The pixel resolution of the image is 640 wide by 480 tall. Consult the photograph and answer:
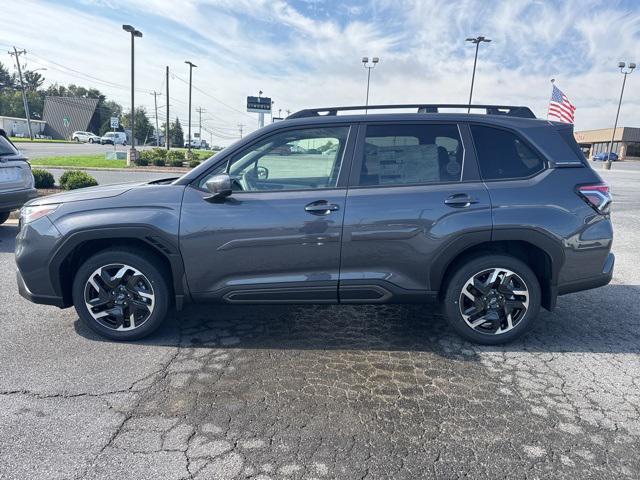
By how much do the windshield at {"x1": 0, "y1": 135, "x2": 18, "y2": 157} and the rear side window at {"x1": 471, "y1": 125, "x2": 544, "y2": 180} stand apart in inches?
A: 274

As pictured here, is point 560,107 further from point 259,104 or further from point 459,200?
point 259,104

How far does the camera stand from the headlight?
3531mm

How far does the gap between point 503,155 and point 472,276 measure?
1039 millimetres

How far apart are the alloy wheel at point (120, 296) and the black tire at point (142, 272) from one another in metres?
0.03

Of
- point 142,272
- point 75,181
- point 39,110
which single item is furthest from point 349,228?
point 39,110

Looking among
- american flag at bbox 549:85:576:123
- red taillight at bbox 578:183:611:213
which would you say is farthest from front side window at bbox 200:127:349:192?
american flag at bbox 549:85:576:123

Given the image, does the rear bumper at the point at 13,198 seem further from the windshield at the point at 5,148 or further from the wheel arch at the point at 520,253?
the wheel arch at the point at 520,253

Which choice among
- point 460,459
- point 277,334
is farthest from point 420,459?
point 277,334

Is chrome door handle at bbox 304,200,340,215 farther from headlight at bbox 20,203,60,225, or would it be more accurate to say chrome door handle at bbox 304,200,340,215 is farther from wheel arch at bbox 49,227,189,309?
headlight at bbox 20,203,60,225

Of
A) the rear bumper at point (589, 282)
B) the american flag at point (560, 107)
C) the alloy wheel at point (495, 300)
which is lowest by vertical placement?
the alloy wheel at point (495, 300)

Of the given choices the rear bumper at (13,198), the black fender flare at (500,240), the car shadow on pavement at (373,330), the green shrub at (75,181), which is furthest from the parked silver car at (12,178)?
the black fender flare at (500,240)

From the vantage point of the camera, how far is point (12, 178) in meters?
6.84

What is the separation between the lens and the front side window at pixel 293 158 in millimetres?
3529

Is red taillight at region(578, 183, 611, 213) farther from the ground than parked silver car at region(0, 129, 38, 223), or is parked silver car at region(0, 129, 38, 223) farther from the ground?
red taillight at region(578, 183, 611, 213)
